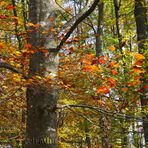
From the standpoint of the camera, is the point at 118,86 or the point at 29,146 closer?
the point at 29,146

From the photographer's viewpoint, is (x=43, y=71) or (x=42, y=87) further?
(x=43, y=71)

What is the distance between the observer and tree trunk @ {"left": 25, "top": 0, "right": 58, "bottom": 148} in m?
4.05

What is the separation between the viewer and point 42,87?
407cm

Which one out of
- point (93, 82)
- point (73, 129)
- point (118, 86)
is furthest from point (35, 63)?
point (73, 129)

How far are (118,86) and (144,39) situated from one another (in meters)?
1.85

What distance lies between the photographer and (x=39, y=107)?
4.07m

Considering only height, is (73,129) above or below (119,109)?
below

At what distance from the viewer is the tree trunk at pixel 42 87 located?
4.05 m

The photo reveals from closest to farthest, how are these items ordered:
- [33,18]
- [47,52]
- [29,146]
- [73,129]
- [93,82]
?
[29,146]
[47,52]
[33,18]
[93,82]
[73,129]

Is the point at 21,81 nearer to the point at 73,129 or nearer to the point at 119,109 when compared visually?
the point at 119,109

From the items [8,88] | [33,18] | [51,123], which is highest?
[33,18]

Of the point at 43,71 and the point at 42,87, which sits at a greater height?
the point at 43,71

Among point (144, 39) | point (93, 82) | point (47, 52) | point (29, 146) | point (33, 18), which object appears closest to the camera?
point (29, 146)

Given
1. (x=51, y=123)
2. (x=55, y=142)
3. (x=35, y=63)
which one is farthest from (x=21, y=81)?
(x=55, y=142)
